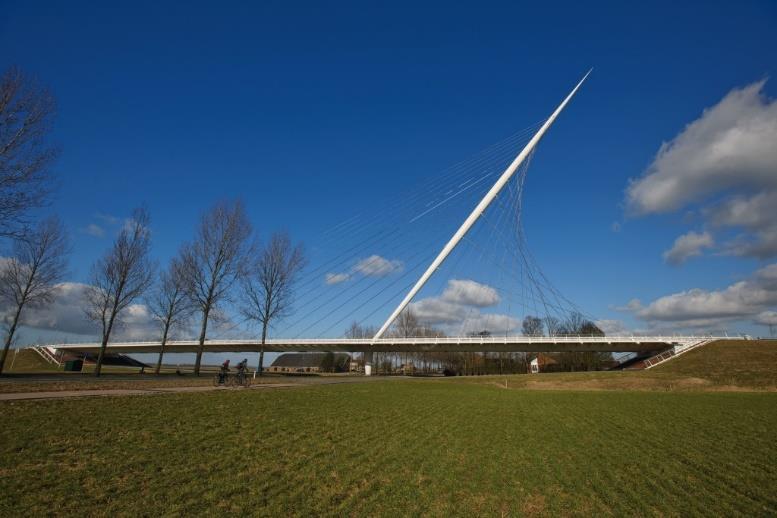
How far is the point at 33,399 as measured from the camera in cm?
1221

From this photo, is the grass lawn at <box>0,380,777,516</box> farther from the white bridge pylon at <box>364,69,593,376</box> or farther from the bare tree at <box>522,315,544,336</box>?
the bare tree at <box>522,315,544,336</box>

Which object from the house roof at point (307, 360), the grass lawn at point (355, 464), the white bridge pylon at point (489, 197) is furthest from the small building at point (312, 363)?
the grass lawn at point (355, 464)

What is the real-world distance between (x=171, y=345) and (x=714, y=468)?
93.6m

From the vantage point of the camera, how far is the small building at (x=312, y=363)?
89.1m

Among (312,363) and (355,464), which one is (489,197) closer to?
(355,464)

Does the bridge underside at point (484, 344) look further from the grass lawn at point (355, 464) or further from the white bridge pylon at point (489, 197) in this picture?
the grass lawn at point (355, 464)

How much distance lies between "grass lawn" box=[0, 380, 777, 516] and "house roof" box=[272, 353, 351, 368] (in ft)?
265

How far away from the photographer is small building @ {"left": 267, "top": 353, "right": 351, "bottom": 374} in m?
89.1

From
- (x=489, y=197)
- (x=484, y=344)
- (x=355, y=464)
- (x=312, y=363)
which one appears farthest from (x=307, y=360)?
(x=355, y=464)

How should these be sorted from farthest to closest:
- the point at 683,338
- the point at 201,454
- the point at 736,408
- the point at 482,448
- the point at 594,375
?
the point at 683,338, the point at 594,375, the point at 736,408, the point at 482,448, the point at 201,454

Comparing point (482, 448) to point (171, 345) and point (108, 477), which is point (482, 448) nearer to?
point (108, 477)

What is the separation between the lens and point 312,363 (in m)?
95.2

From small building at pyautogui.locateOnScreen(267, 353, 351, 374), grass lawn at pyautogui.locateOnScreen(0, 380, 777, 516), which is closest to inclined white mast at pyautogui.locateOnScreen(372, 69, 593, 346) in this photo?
grass lawn at pyautogui.locateOnScreen(0, 380, 777, 516)

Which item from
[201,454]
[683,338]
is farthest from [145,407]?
[683,338]
